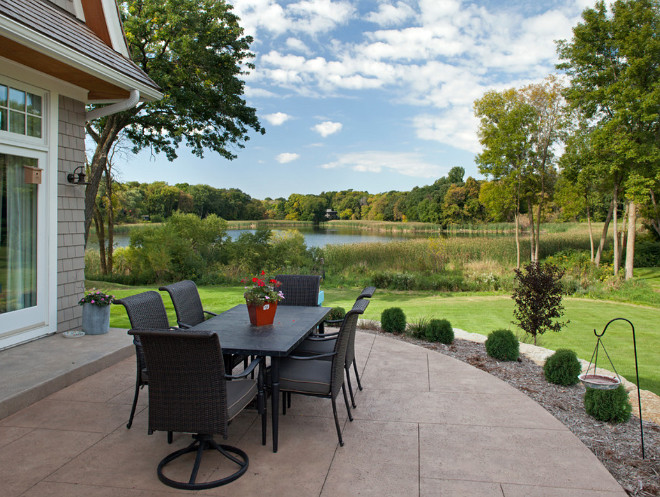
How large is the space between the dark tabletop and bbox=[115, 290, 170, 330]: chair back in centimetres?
26

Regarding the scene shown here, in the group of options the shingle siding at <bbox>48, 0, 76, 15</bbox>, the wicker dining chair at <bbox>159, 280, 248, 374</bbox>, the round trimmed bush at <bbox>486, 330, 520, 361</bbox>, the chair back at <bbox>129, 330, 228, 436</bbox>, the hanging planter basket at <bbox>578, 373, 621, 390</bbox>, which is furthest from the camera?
the shingle siding at <bbox>48, 0, 76, 15</bbox>

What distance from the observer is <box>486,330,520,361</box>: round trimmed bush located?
4.37 metres

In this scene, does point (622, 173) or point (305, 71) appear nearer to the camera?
point (622, 173)

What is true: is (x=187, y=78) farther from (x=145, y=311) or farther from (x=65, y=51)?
(x=145, y=311)

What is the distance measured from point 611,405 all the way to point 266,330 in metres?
2.42

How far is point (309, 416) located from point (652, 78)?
516 inches

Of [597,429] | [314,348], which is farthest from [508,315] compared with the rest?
[314,348]

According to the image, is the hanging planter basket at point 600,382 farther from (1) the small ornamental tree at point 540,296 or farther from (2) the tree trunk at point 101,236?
(2) the tree trunk at point 101,236

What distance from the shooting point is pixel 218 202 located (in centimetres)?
2362

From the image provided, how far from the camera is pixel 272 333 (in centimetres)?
299

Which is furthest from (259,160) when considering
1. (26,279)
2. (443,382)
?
(443,382)

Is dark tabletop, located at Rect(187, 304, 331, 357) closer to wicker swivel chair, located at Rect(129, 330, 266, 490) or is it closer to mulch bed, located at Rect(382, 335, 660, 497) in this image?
wicker swivel chair, located at Rect(129, 330, 266, 490)

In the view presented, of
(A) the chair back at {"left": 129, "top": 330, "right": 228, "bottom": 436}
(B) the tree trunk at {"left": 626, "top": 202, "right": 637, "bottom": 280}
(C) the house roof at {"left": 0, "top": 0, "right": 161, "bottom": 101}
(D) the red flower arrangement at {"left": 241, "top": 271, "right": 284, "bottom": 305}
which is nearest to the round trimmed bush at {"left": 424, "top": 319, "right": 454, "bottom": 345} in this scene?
(D) the red flower arrangement at {"left": 241, "top": 271, "right": 284, "bottom": 305}

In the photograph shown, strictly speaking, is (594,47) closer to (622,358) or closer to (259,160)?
(622,358)
